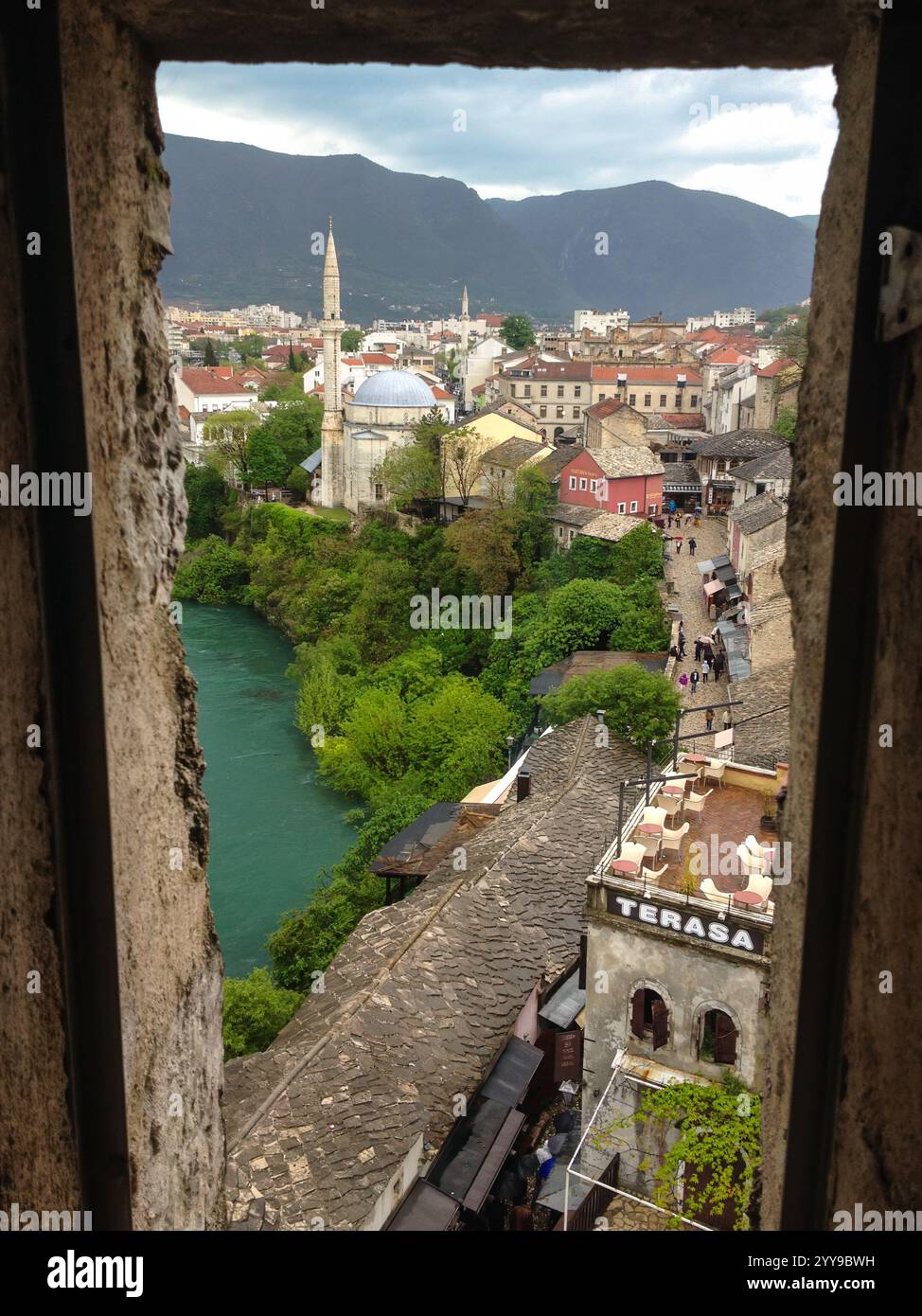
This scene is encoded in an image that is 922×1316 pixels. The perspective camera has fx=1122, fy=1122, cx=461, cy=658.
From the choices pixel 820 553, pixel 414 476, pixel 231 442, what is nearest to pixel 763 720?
pixel 820 553

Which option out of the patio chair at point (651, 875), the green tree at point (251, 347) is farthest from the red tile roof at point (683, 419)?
the patio chair at point (651, 875)

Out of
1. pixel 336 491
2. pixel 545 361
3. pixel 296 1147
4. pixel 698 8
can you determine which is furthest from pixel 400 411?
pixel 698 8

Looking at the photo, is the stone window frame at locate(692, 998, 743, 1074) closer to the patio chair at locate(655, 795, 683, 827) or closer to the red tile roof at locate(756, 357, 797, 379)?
the patio chair at locate(655, 795, 683, 827)

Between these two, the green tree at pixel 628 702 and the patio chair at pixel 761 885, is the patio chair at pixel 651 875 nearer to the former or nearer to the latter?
the patio chair at pixel 761 885

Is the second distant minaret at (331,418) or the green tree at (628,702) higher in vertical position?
the second distant minaret at (331,418)

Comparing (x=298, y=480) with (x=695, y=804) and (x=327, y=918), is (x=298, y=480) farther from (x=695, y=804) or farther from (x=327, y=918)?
(x=695, y=804)
